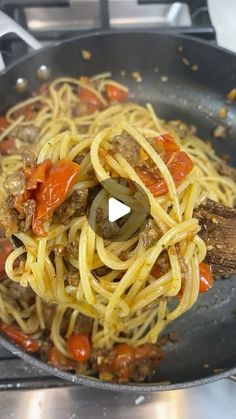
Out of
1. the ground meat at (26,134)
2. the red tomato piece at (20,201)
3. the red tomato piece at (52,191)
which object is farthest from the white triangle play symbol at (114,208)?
the ground meat at (26,134)

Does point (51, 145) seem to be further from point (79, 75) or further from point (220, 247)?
point (79, 75)

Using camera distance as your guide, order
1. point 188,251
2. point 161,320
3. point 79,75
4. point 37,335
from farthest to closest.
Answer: point 79,75, point 37,335, point 161,320, point 188,251

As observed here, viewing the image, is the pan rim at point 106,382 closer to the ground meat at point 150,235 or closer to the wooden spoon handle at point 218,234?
the wooden spoon handle at point 218,234

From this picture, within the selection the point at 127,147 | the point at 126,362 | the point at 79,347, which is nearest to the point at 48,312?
the point at 79,347

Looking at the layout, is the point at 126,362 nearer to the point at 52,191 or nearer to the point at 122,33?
the point at 52,191

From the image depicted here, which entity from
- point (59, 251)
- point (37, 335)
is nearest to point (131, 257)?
point (59, 251)

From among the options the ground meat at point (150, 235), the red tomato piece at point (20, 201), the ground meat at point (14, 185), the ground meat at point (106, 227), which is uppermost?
the ground meat at point (14, 185)
